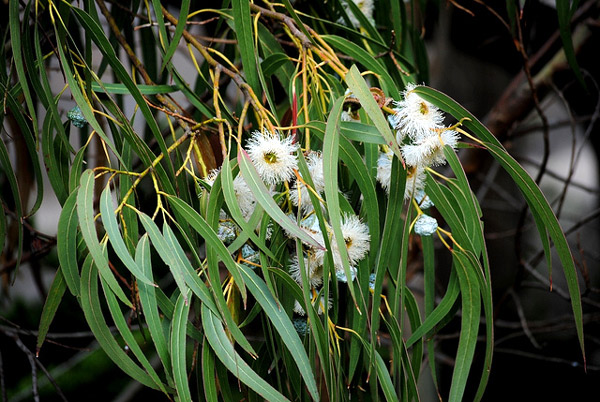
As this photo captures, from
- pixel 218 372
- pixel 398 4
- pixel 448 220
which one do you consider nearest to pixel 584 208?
pixel 398 4

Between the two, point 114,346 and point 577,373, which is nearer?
point 114,346

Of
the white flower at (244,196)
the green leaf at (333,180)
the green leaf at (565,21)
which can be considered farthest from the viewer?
the green leaf at (565,21)

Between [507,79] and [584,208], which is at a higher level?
[507,79]

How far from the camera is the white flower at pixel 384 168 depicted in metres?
0.56

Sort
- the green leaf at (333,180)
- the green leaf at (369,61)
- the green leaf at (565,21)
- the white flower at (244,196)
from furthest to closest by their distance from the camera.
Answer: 1. the green leaf at (565,21)
2. the green leaf at (369,61)
3. the white flower at (244,196)
4. the green leaf at (333,180)

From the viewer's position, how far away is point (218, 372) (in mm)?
519

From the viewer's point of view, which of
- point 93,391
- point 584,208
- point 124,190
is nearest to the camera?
point 124,190

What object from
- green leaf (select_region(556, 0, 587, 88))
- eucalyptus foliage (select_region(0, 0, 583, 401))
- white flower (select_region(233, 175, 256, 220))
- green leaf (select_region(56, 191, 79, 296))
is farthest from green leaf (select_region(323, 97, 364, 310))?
green leaf (select_region(556, 0, 587, 88))

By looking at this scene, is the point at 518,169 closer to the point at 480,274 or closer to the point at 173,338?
the point at 480,274

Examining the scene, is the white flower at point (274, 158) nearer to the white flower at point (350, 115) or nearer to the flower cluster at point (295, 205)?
the flower cluster at point (295, 205)

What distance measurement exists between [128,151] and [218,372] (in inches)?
10.1

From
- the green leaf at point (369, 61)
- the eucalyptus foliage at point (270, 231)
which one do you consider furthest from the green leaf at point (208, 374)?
the green leaf at point (369, 61)

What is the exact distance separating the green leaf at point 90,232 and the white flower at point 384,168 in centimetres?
26

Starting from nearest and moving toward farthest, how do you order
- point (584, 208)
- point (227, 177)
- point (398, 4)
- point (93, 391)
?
point (227, 177), point (398, 4), point (93, 391), point (584, 208)
